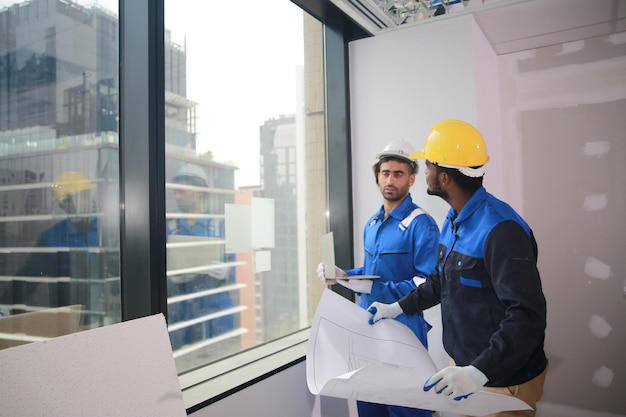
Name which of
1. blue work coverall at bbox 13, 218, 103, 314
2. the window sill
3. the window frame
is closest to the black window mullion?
the window frame

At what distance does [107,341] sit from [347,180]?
260 cm

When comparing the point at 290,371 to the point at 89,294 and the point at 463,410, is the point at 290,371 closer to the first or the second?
the point at 89,294

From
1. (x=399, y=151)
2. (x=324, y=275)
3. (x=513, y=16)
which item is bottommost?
(x=324, y=275)

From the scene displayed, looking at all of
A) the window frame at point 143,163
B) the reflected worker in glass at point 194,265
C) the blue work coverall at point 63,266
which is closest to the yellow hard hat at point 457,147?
the window frame at point 143,163

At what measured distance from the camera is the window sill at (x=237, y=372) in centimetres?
203

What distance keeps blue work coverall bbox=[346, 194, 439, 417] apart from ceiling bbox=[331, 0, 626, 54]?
1272 millimetres

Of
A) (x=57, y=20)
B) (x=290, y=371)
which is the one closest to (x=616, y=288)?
(x=290, y=371)

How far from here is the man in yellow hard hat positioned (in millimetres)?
1366

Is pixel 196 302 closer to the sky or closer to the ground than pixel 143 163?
closer to the ground

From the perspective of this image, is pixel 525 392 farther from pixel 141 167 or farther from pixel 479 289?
pixel 141 167

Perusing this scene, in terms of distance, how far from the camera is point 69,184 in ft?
5.67

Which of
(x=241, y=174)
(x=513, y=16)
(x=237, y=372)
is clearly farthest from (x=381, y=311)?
(x=513, y=16)

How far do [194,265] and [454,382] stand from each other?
4.94 feet

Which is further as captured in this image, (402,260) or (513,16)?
(513,16)
